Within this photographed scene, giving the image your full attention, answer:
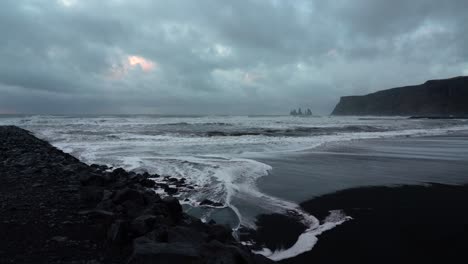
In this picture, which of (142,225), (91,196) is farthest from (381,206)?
(91,196)

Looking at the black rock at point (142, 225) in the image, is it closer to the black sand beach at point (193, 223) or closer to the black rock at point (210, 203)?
the black sand beach at point (193, 223)

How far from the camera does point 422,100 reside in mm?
110250

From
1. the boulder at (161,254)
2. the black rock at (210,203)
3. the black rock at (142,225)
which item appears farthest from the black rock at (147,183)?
the boulder at (161,254)

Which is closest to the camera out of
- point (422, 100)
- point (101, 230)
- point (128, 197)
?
point (101, 230)

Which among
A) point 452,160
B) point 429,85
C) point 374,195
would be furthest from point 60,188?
point 429,85

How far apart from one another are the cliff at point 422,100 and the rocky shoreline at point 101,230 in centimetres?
11274

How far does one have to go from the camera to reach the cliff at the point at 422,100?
98.3 m

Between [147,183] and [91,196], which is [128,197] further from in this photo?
[147,183]

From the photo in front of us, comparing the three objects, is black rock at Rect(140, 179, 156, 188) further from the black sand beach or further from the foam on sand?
the foam on sand

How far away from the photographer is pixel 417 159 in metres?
11.9

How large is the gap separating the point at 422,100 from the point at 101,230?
416 ft

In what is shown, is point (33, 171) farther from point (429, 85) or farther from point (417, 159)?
point (429, 85)

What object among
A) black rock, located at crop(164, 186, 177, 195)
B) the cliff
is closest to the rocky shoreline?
black rock, located at crop(164, 186, 177, 195)

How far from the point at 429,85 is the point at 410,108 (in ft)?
32.3
